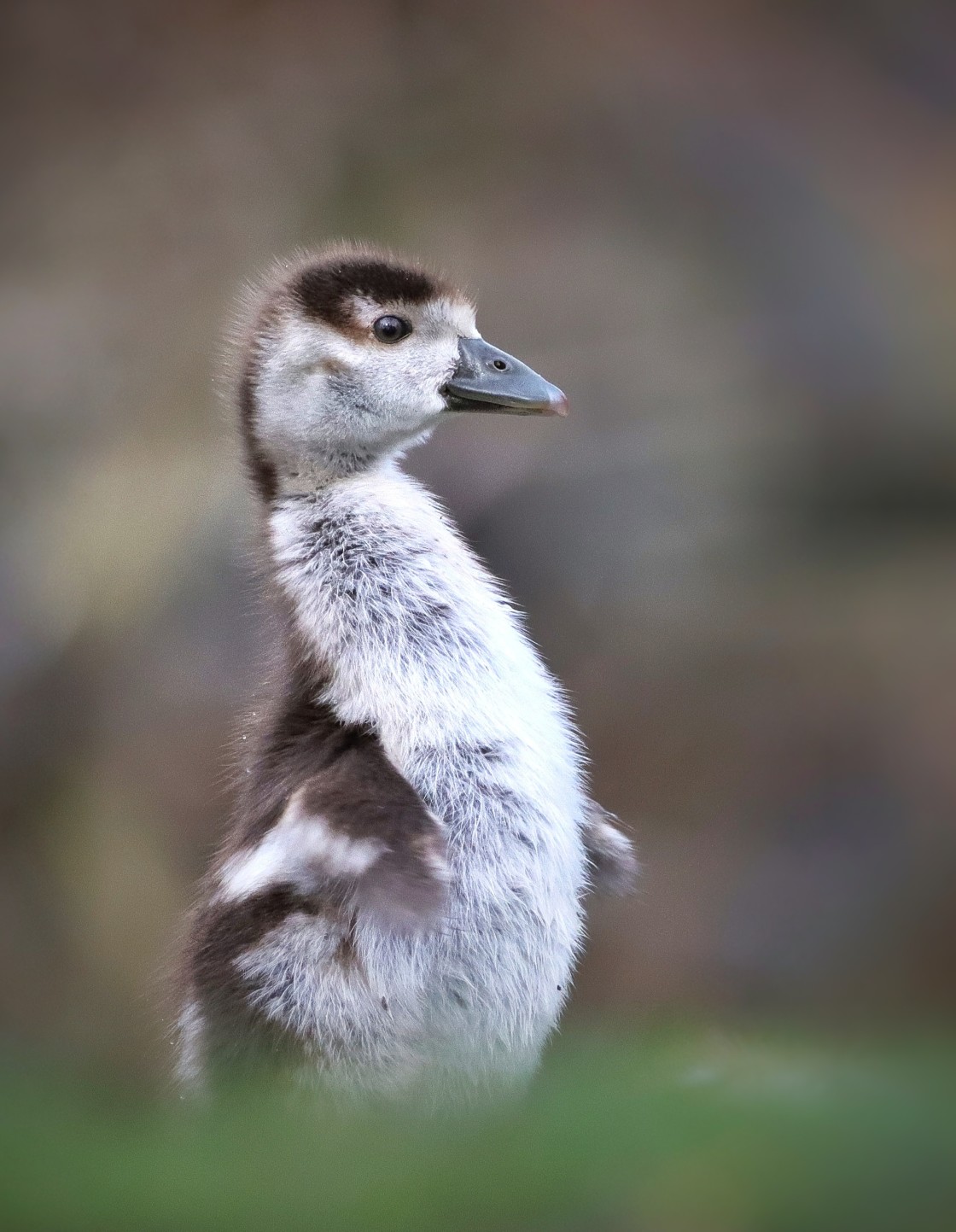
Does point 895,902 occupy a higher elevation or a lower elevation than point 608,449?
lower

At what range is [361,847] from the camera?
174 cm

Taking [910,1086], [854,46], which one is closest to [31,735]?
[854,46]

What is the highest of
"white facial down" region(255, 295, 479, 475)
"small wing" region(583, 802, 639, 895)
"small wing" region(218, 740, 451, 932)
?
"white facial down" region(255, 295, 479, 475)

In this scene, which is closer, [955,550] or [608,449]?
[608,449]

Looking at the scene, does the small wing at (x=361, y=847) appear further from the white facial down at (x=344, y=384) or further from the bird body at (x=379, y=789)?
the white facial down at (x=344, y=384)

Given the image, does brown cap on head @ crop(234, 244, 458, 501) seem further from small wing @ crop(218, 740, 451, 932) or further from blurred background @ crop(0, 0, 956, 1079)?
blurred background @ crop(0, 0, 956, 1079)

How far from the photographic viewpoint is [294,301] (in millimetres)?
2215

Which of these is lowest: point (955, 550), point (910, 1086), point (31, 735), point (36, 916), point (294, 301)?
point (36, 916)

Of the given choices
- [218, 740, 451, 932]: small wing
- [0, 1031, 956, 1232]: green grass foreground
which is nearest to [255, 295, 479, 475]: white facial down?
[218, 740, 451, 932]: small wing

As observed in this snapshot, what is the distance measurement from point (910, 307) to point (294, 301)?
2.84m

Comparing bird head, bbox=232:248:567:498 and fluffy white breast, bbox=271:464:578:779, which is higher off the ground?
bird head, bbox=232:248:567:498

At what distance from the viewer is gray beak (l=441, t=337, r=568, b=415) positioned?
2.23 metres

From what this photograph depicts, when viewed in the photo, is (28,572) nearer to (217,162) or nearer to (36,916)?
(36,916)

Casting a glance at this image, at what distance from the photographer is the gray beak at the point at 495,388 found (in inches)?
87.9
